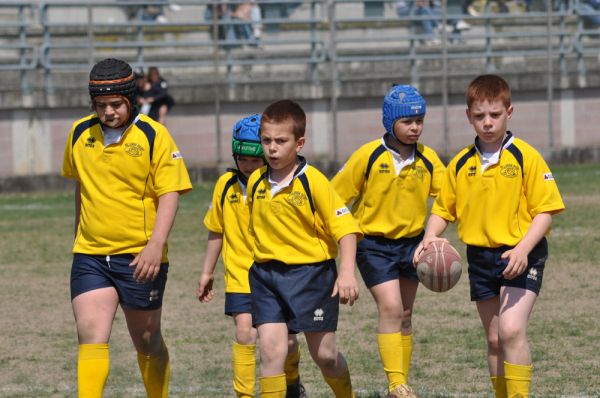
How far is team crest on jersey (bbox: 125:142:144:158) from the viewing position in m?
7.01

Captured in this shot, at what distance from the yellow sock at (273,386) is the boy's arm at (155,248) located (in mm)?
800

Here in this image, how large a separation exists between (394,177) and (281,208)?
152 cm

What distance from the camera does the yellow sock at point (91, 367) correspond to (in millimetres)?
6926

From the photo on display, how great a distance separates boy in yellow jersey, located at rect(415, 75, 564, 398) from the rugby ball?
8 cm

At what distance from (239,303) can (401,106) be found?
1591 mm

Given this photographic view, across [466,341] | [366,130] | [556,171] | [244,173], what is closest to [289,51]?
[366,130]

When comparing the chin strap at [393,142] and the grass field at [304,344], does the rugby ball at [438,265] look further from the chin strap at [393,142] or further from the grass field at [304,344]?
the chin strap at [393,142]

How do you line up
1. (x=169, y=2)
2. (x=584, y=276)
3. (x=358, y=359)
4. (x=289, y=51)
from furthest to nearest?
(x=289, y=51) < (x=169, y=2) < (x=584, y=276) < (x=358, y=359)

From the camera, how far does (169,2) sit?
2327cm

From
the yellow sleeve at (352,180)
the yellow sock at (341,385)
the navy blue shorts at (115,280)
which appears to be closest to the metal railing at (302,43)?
the yellow sleeve at (352,180)

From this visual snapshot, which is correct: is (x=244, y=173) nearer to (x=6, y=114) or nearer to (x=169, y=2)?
(x=6, y=114)

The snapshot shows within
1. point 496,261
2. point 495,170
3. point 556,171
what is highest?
point 495,170

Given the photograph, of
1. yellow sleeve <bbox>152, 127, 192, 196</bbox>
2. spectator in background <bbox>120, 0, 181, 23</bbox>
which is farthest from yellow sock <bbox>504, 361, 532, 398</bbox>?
spectator in background <bbox>120, 0, 181, 23</bbox>

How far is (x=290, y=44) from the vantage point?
961 inches
